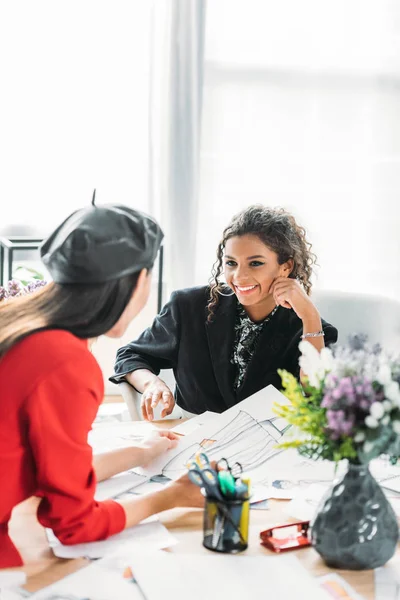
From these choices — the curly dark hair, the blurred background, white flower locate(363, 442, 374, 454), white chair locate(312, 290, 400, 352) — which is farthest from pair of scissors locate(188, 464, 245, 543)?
the blurred background

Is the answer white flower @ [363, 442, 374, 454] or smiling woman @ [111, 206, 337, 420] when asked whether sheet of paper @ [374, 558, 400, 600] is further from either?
smiling woman @ [111, 206, 337, 420]

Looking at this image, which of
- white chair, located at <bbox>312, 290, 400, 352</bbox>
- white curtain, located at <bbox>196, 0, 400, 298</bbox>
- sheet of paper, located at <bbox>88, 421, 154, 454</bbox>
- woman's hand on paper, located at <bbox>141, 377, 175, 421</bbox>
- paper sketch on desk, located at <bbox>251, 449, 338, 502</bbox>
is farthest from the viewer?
white curtain, located at <bbox>196, 0, 400, 298</bbox>

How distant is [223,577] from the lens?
3.88ft

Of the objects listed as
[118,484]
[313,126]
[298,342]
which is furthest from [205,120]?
[118,484]

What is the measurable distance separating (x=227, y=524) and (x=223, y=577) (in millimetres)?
91

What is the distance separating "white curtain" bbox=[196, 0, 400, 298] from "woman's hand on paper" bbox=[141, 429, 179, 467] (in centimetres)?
202

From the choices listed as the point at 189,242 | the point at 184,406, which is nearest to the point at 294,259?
the point at 184,406

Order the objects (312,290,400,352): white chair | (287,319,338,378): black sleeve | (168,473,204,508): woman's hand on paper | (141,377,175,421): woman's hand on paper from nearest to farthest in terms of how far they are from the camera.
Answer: (168,473,204,508): woman's hand on paper < (141,377,175,421): woman's hand on paper < (287,319,338,378): black sleeve < (312,290,400,352): white chair

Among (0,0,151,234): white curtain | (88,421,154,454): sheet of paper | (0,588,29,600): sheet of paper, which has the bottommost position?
(0,588,29,600): sheet of paper

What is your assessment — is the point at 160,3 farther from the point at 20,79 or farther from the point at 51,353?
the point at 51,353

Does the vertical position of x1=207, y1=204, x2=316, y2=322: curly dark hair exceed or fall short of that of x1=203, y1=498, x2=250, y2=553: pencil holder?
it exceeds it

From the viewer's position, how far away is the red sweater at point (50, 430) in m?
1.19

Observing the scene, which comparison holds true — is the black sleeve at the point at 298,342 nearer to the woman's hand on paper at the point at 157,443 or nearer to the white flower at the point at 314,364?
the woman's hand on paper at the point at 157,443

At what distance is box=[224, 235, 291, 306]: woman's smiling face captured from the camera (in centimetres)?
209
